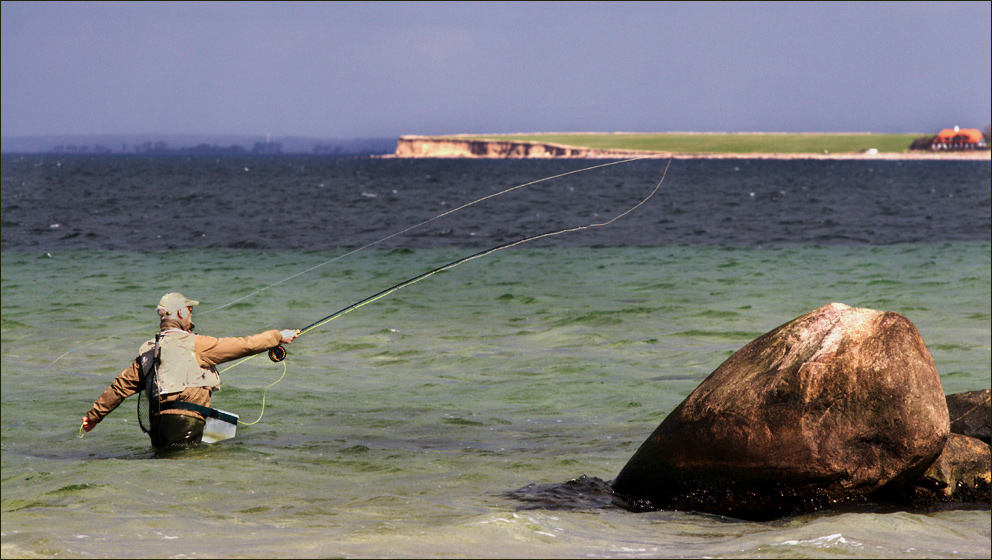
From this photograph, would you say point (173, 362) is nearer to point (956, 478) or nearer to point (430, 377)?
point (430, 377)

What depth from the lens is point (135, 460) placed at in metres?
7.26

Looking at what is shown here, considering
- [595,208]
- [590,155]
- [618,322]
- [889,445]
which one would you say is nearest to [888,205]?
[595,208]

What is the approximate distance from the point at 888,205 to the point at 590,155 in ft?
479

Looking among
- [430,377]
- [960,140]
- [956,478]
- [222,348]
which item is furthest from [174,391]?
[960,140]

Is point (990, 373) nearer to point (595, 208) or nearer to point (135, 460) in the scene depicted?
point (135, 460)

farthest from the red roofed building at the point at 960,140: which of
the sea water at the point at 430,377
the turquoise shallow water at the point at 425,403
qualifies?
the turquoise shallow water at the point at 425,403

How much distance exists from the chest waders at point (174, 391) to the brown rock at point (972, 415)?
578 centimetres

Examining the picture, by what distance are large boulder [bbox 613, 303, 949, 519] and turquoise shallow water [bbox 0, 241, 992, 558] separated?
0.26 meters

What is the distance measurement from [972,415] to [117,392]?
6.59 metres

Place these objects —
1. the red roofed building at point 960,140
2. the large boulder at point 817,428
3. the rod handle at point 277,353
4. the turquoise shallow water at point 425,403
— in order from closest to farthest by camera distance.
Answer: the turquoise shallow water at point 425,403 → the large boulder at point 817,428 → the rod handle at point 277,353 → the red roofed building at point 960,140

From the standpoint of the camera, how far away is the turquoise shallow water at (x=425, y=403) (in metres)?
4.95

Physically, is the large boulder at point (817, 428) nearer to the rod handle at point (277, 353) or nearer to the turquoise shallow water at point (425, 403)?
the turquoise shallow water at point (425, 403)

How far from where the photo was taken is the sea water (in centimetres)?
505

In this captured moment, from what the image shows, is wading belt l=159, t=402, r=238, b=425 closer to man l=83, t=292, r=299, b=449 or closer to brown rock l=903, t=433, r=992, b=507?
man l=83, t=292, r=299, b=449
